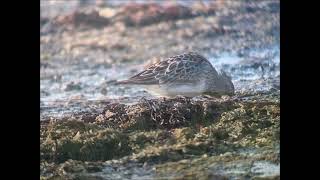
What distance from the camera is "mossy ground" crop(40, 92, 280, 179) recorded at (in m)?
3.06

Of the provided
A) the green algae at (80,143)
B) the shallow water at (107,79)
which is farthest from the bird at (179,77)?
the green algae at (80,143)

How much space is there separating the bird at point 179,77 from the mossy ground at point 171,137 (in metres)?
0.06

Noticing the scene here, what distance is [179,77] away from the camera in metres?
3.11

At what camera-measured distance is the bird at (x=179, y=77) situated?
311cm

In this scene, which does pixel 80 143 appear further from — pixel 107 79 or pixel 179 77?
pixel 179 77

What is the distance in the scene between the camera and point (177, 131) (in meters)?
3.11

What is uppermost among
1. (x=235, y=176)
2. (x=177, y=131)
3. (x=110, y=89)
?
(x=110, y=89)

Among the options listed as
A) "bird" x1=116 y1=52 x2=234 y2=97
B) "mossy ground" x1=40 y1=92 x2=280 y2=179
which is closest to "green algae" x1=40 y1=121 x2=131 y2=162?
"mossy ground" x1=40 y1=92 x2=280 y2=179

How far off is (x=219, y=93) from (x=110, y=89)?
54 cm

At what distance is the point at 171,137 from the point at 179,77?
0.98 ft

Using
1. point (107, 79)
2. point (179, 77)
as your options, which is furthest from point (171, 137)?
point (107, 79)

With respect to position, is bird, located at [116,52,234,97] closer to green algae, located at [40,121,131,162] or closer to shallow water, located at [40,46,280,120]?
shallow water, located at [40,46,280,120]
